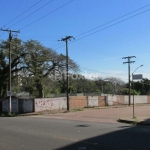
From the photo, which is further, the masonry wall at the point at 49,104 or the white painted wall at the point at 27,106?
the masonry wall at the point at 49,104

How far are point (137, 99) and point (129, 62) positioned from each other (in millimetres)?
14721

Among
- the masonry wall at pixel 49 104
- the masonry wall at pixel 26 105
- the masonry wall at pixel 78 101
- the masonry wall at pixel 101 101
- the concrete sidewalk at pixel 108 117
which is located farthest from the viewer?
the masonry wall at pixel 101 101

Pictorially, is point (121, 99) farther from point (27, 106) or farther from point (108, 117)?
point (108, 117)

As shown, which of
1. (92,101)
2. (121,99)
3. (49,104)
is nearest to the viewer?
(49,104)

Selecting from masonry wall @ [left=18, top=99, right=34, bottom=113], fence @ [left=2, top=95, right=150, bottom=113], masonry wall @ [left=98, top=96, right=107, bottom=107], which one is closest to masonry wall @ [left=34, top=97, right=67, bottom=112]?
fence @ [left=2, top=95, right=150, bottom=113]

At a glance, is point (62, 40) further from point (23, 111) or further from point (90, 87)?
point (90, 87)

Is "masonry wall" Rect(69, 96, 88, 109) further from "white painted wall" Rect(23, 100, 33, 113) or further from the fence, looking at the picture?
"white painted wall" Rect(23, 100, 33, 113)

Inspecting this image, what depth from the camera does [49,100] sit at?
126ft

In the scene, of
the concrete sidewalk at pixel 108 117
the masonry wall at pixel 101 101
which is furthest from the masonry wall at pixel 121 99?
the concrete sidewalk at pixel 108 117

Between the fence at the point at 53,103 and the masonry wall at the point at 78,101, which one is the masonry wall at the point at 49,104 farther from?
the masonry wall at the point at 78,101

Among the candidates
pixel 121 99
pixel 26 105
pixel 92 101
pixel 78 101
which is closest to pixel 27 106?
pixel 26 105

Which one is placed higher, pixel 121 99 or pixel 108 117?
pixel 121 99

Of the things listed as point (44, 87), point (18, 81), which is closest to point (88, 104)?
point (44, 87)

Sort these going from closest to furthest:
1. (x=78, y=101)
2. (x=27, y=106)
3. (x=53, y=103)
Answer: (x=27, y=106) → (x=53, y=103) → (x=78, y=101)
